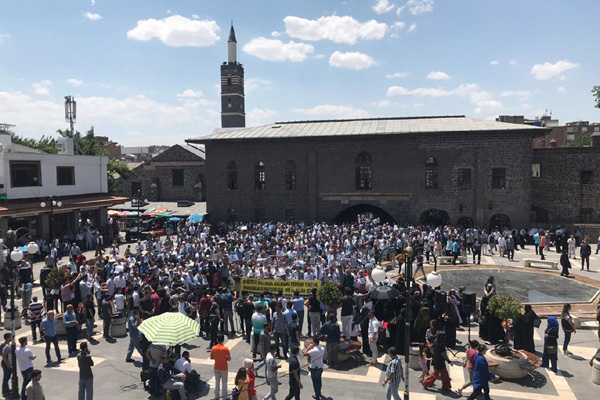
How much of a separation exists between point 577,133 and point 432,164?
207ft

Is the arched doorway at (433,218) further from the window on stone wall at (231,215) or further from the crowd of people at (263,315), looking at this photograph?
the window on stone wall at (231,215)

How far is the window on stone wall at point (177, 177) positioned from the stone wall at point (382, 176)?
11995 mm

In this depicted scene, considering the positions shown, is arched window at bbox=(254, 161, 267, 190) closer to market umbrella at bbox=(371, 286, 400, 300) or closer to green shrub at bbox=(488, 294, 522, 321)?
market umbrella at bbox=(371, 286, 400, 300)

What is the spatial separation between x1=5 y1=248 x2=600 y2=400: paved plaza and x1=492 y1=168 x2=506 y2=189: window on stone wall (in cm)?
2058

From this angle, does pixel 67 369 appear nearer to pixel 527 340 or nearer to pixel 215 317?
pixel 215 317

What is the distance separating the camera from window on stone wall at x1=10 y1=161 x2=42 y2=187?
29594mm

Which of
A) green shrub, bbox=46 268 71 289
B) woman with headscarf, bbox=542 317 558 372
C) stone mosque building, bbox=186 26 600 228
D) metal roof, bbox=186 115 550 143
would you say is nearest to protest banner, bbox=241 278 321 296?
green shrub, bbox=46 268 71 289

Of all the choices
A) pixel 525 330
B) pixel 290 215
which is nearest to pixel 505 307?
pixel 525 330

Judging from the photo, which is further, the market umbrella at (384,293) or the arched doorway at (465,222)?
the arched doorway at (465,222)

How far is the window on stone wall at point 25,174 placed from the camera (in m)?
29.6

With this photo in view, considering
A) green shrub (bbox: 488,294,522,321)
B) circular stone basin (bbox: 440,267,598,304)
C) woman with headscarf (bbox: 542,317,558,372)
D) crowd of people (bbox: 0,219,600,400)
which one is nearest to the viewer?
crowd of people (bbox: 0,219,600,400)

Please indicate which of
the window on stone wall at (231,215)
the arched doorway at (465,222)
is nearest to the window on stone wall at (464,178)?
the arched doorway at (465,222)

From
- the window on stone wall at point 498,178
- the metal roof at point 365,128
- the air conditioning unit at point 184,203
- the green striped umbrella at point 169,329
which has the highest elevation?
the metal roof at point 365,128

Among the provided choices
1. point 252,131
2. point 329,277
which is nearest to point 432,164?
point 252,131
